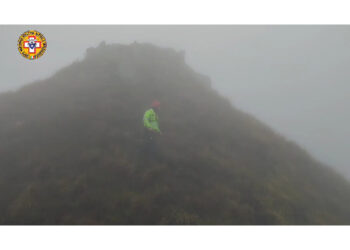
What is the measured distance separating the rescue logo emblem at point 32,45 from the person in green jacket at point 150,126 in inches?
384

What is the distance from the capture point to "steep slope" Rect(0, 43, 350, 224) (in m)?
6.46

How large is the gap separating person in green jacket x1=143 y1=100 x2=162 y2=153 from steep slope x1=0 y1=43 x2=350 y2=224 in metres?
0.52

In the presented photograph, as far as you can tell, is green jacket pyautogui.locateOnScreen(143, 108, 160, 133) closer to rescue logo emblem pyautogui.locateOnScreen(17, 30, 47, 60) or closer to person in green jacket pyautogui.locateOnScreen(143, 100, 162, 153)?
person in green jacket pyautogui.locateOnScreen(143, 100, 162, 153)

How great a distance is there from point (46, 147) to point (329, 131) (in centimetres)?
9260

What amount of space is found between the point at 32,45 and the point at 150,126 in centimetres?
1115

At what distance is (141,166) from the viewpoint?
27.0 feet

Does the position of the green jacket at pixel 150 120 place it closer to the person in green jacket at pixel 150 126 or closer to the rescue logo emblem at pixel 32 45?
the person in green jacket at pixel 150 126

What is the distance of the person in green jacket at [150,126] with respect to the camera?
8.61 metres

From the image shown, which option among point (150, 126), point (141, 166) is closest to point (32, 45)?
point (150, 126)

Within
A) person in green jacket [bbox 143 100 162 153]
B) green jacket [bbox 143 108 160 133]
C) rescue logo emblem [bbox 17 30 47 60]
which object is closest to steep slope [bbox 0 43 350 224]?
person in green jacket [bbox 143 100 162 153]

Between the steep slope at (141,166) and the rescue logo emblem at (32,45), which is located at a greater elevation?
the rescue logo emblem at (32,45)

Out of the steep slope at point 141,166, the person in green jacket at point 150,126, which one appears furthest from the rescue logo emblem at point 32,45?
the person in green jacket at point 150,126

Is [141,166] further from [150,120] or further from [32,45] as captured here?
[32,45]

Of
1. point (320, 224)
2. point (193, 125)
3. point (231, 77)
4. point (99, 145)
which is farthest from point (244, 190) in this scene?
point (231, 77)
